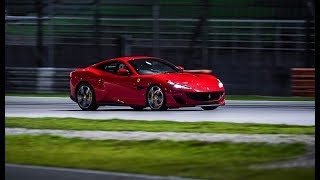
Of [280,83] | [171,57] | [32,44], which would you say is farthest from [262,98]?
[32,44]

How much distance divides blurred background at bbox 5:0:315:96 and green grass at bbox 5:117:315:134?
9379 mm

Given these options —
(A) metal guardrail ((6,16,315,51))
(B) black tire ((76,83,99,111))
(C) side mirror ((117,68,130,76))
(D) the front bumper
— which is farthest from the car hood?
(A) metal guardrail ((6,16,315,51))

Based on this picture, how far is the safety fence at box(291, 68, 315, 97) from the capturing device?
72.7 ft

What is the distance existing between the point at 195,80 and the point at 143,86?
1.21m

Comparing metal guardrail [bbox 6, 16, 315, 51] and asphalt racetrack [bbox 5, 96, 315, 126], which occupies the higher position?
metal guardrail [bbox 6, 16, 315, 51]

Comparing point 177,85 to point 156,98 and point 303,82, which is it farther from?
point 303,82

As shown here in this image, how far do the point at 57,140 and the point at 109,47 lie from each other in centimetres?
1515

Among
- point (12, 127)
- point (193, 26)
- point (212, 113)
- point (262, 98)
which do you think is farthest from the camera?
point (193, 26)

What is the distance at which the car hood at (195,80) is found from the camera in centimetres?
1583

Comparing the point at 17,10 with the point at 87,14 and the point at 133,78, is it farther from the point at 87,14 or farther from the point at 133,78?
the point at 133,78

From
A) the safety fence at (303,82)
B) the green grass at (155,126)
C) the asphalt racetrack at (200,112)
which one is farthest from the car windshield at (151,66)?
the safety fence at (303,82)

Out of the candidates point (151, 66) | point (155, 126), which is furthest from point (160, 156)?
point (151, 66)

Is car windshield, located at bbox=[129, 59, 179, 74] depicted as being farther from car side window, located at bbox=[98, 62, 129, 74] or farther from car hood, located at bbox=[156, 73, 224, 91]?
Answer: car hood, located at bbox=[156, 73, 224, 91]

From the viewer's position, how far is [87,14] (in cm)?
3288
